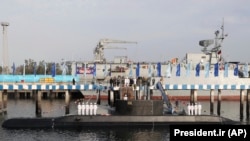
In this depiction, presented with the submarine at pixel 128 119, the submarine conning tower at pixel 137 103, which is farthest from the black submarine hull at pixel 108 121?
the submarine conning tower at pixel 137 103

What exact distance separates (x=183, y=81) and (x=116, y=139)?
1816 inches

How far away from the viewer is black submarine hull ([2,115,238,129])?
32781mm

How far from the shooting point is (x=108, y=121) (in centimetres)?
3303

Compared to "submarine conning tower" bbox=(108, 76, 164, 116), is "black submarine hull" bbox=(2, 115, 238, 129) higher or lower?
lower

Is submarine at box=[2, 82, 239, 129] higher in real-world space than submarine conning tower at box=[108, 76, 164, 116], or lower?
lower

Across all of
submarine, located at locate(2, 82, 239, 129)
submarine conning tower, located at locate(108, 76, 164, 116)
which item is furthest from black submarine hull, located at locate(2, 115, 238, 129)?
submarine conning tower, located at locate(108, 76, 164, 116)

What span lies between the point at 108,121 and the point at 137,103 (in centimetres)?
274

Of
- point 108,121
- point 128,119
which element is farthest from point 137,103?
point 108,121

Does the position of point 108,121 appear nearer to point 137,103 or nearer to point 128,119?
point 128,119

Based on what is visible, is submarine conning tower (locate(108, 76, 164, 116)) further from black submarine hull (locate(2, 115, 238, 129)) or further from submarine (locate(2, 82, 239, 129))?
black submarine hull (locate(2, 115, 238, 129))

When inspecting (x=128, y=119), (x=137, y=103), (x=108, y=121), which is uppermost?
(x=137, y=103)

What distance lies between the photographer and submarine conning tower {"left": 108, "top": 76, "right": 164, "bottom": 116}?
3278 cm

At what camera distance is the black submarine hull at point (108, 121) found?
32.8m

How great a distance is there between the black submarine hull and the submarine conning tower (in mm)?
482
